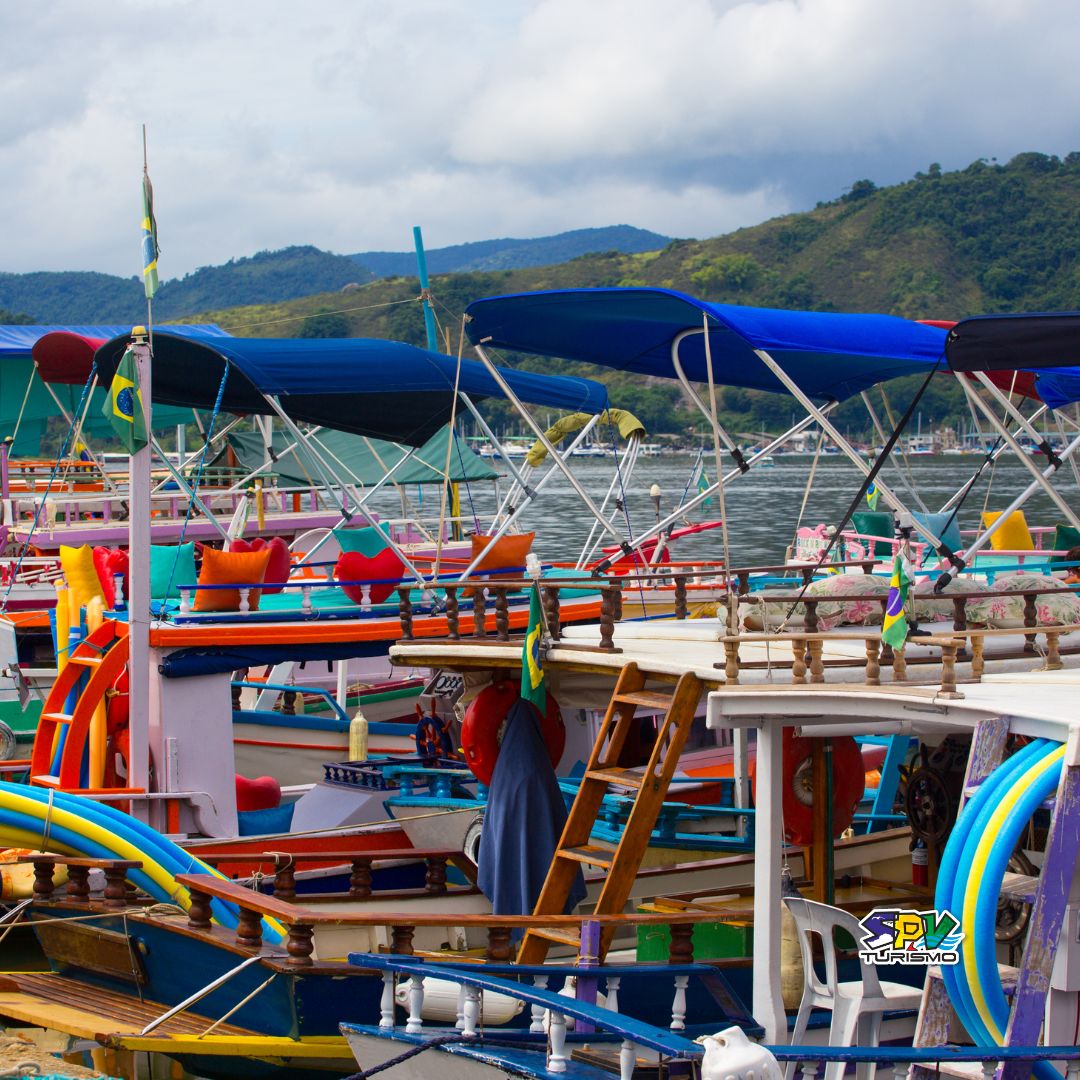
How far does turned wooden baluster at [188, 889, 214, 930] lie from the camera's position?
10938 mm

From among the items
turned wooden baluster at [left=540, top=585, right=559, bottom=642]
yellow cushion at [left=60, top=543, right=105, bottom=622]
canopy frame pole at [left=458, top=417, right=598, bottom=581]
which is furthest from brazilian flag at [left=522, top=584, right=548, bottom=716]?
yellow cushion at [left=60, top=543, right=105, bottom=622]

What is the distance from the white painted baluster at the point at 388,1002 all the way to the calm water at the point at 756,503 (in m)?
28.4

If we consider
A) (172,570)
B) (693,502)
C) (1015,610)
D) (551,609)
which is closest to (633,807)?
(551,609)

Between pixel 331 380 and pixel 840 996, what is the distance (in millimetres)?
10456

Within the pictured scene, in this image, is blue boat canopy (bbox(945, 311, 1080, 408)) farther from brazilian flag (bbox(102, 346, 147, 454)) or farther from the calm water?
the calm water

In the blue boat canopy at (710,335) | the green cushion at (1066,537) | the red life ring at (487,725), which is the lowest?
the red life ring at (487,725)

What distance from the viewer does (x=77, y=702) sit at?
1557cm

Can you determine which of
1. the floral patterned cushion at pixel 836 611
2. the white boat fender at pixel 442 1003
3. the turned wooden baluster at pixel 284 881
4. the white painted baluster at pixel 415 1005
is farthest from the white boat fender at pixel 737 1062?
the turned wooden baluster at pixel 284 881

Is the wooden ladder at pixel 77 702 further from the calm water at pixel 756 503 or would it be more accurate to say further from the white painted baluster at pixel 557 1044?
the calm water at pixel 756 503

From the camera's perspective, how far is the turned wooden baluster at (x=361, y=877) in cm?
1261

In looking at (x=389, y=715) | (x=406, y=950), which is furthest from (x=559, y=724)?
(x=389, y=715)

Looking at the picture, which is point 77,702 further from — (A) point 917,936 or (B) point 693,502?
(A) point 917,936

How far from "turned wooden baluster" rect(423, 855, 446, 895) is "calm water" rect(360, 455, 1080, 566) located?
24.9 metres

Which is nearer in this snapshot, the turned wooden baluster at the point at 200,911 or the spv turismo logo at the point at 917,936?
the spv turismo logo at the point at 917,936
